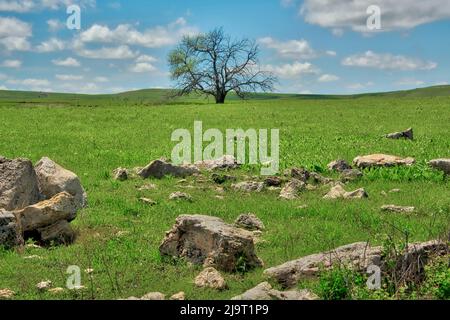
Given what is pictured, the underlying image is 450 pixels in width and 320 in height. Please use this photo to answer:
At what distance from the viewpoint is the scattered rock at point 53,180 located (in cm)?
1622

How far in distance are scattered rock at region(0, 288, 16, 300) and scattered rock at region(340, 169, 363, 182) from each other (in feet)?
42.7

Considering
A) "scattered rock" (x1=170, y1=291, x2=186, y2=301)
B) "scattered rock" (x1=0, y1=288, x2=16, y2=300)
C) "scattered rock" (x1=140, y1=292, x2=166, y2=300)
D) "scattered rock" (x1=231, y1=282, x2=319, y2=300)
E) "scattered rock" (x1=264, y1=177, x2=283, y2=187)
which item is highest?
"scattered rock" (x1=264, y1=177, x2=283, y2=187)

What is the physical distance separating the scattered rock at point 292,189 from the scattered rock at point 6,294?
9.56 m

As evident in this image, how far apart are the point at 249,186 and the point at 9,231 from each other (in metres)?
8.52

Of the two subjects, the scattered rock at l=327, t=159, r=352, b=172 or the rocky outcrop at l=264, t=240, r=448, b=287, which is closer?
the rocky outcrop at l=264, t=240, r=448, b=287

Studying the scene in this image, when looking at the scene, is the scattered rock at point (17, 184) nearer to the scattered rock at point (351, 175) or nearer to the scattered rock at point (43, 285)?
the scattered rock at point (43, 285)

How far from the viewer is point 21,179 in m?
15.4

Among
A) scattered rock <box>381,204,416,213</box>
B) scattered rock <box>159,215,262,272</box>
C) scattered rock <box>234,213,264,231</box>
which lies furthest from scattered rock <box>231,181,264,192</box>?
scattered rock <box>159,215,262,272</box>

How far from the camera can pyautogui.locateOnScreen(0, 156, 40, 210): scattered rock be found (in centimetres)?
1522

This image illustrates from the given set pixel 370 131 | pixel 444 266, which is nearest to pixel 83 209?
pixel 444 266

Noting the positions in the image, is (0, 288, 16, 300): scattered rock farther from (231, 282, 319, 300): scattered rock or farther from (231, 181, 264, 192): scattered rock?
(231, 181, 264, 192): scattered rock

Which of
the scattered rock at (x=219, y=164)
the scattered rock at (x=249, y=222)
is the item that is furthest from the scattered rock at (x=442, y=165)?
the scattered rock at (x=249, y=222)
